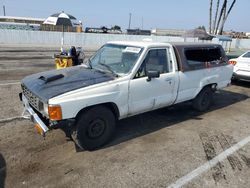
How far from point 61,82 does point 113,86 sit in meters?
0.91

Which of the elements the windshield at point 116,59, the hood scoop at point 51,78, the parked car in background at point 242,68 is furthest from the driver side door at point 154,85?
the parked car in background at point 242,68

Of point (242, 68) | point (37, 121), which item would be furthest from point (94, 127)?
point (242, 68)

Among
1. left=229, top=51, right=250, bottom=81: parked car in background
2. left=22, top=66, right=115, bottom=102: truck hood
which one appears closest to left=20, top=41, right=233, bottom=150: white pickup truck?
left=22, top=66, right=115, bottom=102: truck hood

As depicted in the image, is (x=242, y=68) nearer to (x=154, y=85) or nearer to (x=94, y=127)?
(x=154, y=85)

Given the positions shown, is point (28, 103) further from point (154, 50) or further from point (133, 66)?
point (154, 50)

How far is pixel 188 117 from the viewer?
5945 millimetres

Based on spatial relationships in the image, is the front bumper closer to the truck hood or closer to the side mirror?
the truck hood

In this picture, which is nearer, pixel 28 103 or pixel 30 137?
pixel 28 103

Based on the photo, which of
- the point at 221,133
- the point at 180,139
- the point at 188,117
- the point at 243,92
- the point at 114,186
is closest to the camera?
the point at 114,186

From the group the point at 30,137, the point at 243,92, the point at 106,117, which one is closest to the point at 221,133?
the point at 106,117

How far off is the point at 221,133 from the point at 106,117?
8.78ft

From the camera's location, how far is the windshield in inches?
178

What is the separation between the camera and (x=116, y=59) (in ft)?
16.0

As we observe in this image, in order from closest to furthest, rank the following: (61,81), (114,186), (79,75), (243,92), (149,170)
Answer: (114,186), (149,170), (61,81), (79,75), (243,92)
